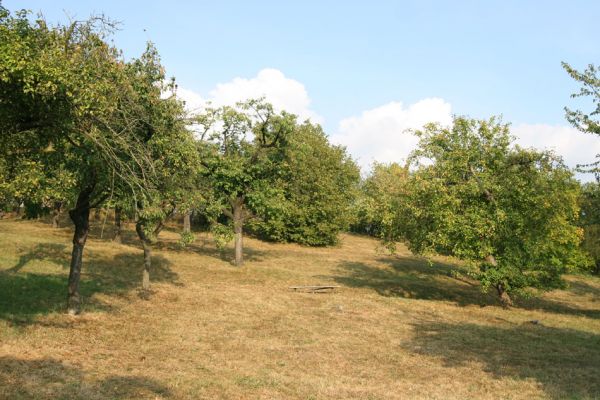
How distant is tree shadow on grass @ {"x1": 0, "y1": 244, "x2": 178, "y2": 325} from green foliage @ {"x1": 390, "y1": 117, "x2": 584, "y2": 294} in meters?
16.1

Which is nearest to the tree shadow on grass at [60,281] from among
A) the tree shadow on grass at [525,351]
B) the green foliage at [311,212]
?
the tree shadow on grass at [525,351]

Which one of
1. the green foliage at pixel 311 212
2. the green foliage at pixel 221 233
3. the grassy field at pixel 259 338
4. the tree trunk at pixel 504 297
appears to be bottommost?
the grassy field at pixel 259 338

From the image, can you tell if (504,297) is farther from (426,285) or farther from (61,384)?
(61,384)

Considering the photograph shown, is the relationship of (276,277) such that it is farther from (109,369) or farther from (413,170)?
(109,369)

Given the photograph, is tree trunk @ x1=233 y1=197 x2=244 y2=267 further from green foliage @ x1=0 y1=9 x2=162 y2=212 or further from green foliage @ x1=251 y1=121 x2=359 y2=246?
green foliage @ x1=0 y1=9 x2=162 y2=212

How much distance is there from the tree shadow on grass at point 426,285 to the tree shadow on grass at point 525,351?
7.41m

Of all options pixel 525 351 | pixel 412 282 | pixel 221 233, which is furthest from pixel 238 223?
pixel 525 351

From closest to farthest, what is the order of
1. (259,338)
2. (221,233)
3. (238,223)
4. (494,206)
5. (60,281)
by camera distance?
(259,338) → (60,281) → (494,206) → (221,233) → (238,223)

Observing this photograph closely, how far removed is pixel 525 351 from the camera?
19359 mm

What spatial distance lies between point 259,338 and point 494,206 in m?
17.2

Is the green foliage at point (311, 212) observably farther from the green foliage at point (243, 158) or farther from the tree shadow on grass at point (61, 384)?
the tree shadow on grass at point (61, 384)

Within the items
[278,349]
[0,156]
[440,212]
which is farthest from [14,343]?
[440,212]

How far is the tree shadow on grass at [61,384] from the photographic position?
34.2 feet

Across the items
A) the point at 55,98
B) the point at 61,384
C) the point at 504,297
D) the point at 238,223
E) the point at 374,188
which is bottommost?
the point at 61,384
